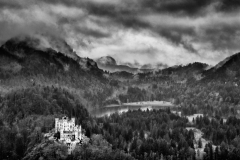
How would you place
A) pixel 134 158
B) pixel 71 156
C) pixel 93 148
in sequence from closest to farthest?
pixel 71 156 → pixel 93 148 → pixel 134 158

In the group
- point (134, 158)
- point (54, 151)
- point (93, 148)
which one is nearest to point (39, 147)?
point (54, 151)

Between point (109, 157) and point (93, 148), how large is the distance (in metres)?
11.5

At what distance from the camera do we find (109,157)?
→ 180 m

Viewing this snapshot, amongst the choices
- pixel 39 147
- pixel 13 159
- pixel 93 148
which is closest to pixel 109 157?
pixel 93 148

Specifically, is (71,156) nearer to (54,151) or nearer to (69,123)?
(54,151)

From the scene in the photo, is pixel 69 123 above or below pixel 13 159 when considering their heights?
above

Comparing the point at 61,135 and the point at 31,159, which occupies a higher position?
the point at 61,135

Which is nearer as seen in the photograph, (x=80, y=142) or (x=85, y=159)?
(x=85, y=159)

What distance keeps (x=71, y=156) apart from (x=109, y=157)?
2539cm

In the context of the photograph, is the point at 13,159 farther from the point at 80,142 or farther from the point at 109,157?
the point at 109,157

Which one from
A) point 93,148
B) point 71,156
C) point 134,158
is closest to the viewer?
point 71,156

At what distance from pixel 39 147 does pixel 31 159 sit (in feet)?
27.5

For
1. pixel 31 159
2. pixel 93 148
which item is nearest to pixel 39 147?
pixel 31 159

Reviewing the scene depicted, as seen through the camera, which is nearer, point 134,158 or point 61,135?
point 61,135
